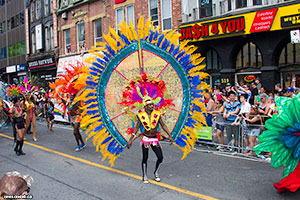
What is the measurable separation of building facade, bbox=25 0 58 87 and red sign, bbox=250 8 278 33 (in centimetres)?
2006

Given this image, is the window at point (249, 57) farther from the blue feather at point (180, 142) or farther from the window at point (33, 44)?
the window at point (33, 44)

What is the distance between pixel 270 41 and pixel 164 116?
10589 mm

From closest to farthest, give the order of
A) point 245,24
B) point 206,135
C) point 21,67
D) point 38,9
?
point 206,135 → point 245,24 → point 38,9 → point 21,67

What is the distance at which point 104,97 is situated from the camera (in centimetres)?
611

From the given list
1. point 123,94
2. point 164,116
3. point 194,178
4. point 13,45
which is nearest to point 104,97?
point 123,94

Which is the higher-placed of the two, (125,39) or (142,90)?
(125,39)

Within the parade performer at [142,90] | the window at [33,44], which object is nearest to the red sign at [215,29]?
the parade performer at [142,90]

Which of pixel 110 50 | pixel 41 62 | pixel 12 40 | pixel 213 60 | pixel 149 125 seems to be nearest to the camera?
pixel 149 125

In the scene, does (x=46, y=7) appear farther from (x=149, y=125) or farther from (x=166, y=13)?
(x=149, y=125)

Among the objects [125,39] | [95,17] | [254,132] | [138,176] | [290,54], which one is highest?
[95,17]

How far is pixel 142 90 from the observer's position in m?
6.02

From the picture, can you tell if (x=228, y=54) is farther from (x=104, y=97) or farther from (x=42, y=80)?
(x=42, y=80)

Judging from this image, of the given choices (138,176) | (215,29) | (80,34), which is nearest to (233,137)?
(138,176)

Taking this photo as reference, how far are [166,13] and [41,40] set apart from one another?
56.5 feet
